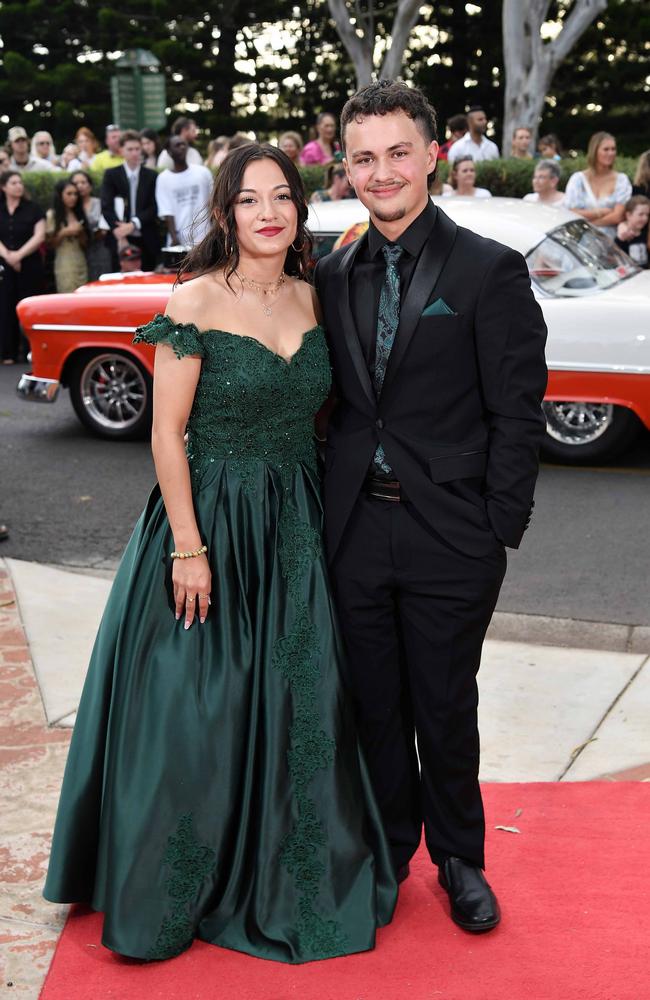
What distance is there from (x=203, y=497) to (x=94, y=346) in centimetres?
610

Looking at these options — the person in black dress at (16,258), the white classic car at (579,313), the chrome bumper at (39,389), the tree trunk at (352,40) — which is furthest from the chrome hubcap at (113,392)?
the tree trunk at (352,40)

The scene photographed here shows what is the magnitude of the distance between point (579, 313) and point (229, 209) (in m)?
5.14

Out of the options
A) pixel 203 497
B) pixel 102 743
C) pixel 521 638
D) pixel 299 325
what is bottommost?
pixel 521 638

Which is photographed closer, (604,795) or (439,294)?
(439,294)

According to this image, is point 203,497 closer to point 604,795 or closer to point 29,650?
point 604,795

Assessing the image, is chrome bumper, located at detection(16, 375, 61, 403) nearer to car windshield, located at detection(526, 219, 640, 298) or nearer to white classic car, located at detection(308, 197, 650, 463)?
white classic car, located at detection(308, 197, 650, 463)

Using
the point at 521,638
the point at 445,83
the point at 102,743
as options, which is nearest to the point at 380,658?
the point at 102,743

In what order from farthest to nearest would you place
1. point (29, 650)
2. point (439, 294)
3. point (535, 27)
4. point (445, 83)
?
1. point (445, 83)
2. point (535, 27)
3. point (29, 650)
4. point (439, 294)

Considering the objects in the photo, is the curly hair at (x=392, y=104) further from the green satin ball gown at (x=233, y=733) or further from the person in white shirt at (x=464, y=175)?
the person in white shirt at (x=464, y=175)

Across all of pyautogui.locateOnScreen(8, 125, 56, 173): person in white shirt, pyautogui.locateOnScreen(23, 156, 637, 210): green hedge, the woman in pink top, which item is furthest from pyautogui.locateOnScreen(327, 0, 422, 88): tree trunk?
pyautogui.locateOnScreen(8, 125, 56, 173): person in white shirt

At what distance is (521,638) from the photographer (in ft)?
18.4

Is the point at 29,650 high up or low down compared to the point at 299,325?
down

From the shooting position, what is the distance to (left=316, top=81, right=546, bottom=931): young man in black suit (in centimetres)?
311

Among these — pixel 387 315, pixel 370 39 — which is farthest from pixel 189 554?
pixel 370 39
